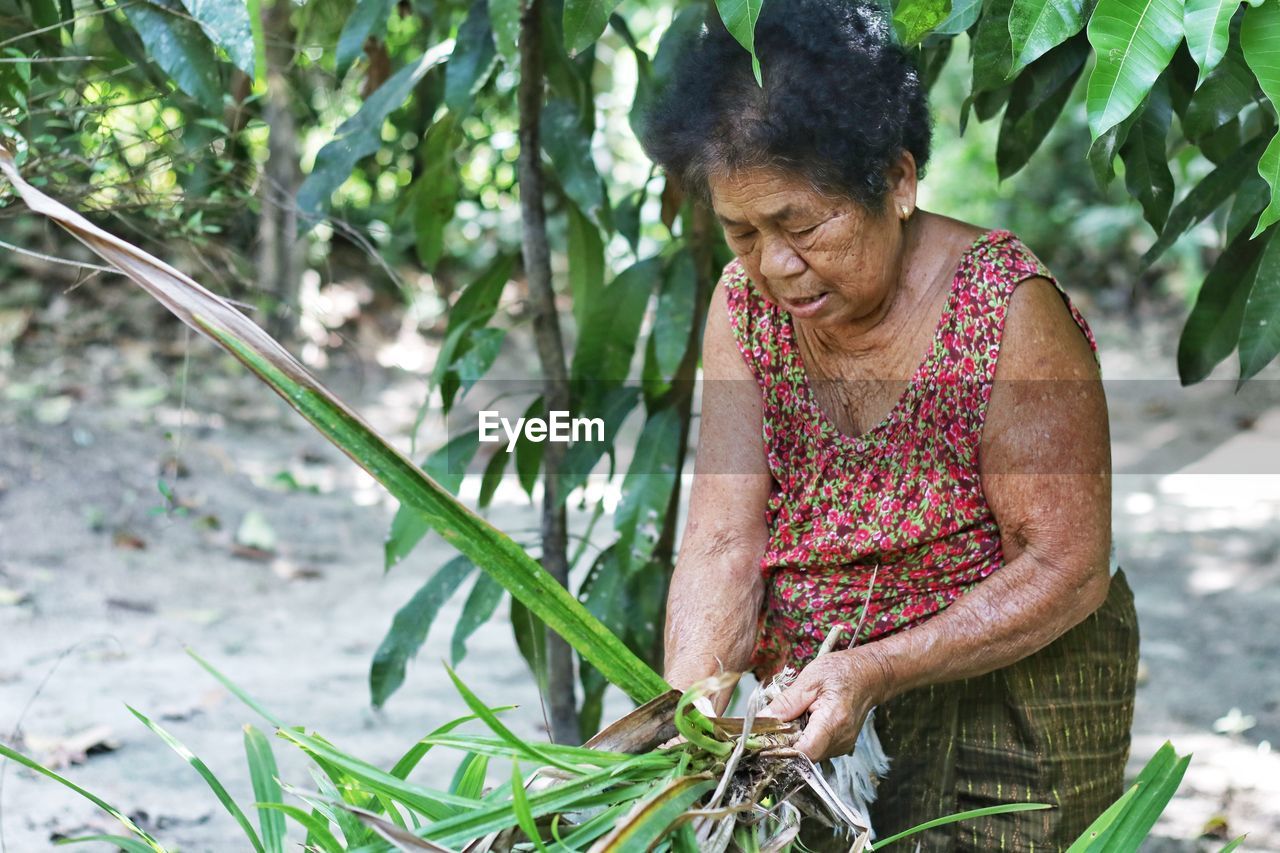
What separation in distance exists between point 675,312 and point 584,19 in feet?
2.84

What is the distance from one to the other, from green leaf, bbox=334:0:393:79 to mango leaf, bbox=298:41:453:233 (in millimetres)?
114

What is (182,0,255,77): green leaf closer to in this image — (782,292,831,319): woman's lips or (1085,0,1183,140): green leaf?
(782,292,831,319): woman's lips

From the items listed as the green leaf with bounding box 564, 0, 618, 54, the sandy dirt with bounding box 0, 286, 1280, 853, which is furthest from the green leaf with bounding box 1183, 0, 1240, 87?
the sandy dirt with bounding box 0, 286, 1280, 853

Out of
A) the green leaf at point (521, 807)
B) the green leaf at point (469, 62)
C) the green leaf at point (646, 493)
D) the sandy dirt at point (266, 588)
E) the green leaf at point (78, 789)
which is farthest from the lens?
the sandy dirt at point (266, 588)

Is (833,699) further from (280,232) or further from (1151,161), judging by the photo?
(280,232)

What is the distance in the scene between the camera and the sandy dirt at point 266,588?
280 centimetres

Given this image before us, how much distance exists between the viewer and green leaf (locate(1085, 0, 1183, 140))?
1.22 meters

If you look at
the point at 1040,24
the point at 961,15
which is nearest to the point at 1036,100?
the point at 961,15

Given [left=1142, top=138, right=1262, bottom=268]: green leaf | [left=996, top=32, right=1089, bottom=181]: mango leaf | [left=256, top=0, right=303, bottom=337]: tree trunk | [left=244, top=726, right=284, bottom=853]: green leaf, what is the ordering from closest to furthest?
[left=244, top=726, right=284, bottom=853]: green leaf → [left=996, top=32, right=1089, bottom=181]: mango leaf → [left=1142, top=138, right=1262, bottom=268]: green leaf → [left=256, top=0, right=303, bottom=337]: tree trunk

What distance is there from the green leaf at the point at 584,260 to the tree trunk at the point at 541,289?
0.42ft

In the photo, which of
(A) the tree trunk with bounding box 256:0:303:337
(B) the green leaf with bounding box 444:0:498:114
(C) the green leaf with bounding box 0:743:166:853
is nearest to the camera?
(C) the green leaf with bounding box 0:743:166:853

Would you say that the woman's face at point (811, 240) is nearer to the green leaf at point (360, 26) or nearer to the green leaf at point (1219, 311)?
the green leaf at point (1219, 311)

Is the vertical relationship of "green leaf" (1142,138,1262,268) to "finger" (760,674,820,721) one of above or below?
above

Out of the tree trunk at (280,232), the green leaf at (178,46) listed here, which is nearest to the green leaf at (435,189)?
the green leaf at (178,46)
